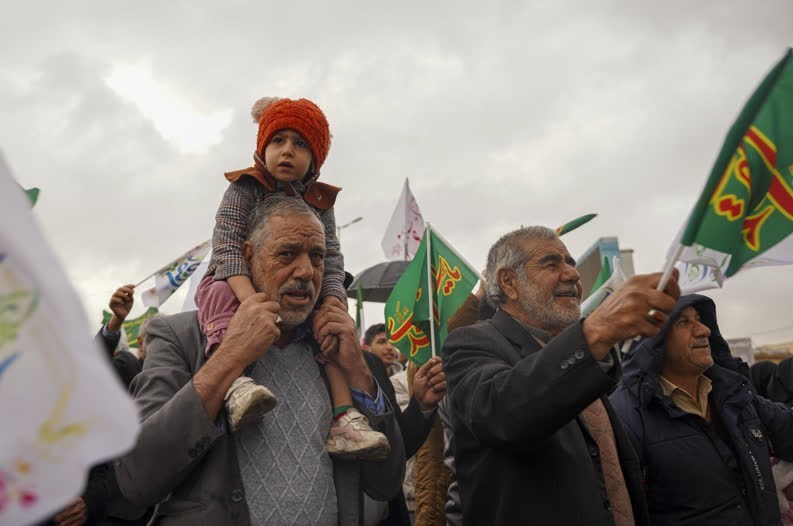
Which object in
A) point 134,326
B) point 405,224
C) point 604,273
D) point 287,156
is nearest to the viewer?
point 287,156

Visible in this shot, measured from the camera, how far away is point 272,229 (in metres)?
3.04

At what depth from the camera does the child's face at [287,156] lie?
11.6ft

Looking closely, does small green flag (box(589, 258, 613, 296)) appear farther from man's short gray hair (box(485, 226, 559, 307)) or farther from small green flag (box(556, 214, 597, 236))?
man's short gray hair (box(485, 226, 559, 307))

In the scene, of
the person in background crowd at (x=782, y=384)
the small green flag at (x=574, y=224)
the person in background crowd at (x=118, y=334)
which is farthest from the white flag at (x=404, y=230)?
the small green flag at (x=574, y=224)

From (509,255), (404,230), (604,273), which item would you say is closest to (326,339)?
(509,255)

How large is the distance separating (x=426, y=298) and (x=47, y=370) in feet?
11.8

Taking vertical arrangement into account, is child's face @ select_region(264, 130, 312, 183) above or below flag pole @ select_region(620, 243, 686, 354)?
above

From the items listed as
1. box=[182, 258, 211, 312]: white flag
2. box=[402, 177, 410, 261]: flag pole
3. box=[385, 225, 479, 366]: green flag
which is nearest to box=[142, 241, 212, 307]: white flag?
box=[182, 258, 211, 312]: white flag

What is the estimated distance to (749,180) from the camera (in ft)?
7.36

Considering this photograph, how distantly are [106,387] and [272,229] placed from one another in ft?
5.98

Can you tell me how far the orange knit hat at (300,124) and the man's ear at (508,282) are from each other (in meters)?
1.03

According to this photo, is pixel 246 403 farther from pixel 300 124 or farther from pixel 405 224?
pixel 405 224

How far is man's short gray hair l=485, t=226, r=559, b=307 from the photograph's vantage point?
364cm

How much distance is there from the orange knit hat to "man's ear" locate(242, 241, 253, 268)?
29.4 inches
